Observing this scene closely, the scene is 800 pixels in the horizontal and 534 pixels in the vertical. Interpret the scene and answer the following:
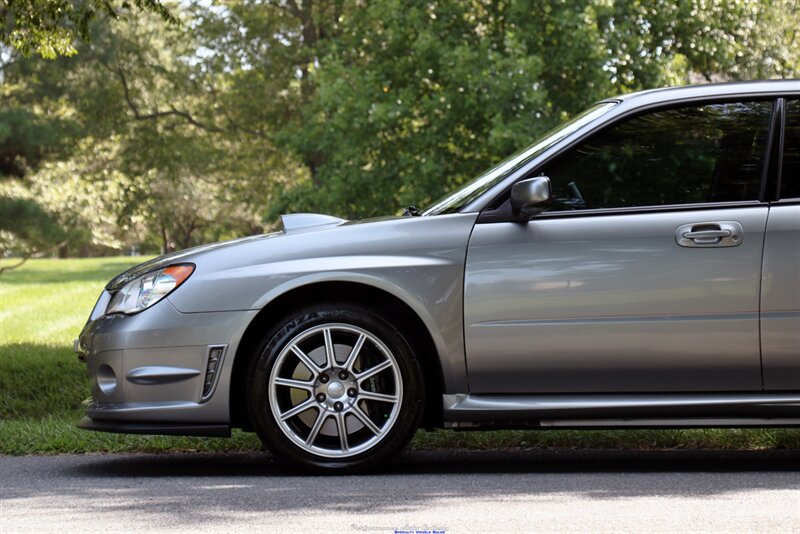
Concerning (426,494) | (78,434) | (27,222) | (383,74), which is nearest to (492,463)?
(426,494)

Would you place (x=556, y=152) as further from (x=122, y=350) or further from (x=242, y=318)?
(x=122, y=350)

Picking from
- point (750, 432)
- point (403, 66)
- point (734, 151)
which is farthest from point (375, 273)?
point (403, 66)

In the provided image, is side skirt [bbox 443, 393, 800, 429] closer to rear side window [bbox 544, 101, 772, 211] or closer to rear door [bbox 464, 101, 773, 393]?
rear door [bbox 464, 101, 773, 393]

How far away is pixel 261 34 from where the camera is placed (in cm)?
3020

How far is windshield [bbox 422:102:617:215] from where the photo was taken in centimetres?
580

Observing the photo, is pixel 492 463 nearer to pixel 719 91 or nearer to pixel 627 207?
pixel 627 207

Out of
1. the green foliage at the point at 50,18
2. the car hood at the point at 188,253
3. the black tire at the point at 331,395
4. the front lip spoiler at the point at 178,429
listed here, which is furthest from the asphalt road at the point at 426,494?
the green foliage at the point at 50,18

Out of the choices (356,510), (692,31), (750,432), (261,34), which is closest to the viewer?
(356,510)

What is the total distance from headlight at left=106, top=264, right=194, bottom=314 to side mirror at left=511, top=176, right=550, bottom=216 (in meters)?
1.48

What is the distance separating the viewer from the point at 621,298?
18.0 ft

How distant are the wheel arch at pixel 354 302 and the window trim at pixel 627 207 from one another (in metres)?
0.56

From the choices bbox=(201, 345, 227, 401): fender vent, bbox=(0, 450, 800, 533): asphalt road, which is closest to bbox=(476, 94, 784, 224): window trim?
bbox=(0, 450, 800, 533): asphalt road

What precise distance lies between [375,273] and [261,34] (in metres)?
25.4

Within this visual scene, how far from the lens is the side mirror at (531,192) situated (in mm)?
5430
